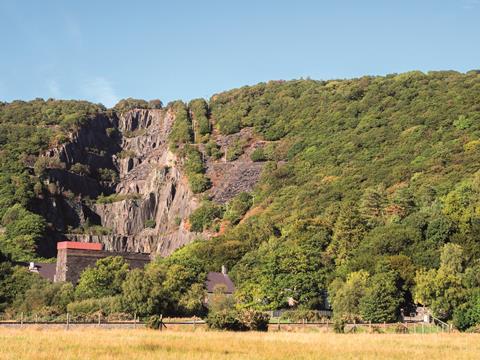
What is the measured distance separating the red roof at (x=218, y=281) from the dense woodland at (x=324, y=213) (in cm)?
281

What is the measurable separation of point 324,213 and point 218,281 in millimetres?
25506

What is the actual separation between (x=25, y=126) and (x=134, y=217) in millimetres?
40656

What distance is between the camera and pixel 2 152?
161750mm

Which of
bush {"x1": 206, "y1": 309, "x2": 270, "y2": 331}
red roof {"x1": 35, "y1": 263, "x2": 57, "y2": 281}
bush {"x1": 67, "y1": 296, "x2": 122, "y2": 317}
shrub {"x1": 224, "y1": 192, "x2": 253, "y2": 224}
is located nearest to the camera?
bush {"x1": 206, "y1": 309, "x2": 270, "y2": 331}

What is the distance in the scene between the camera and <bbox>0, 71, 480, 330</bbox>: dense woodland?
70000 millimetres

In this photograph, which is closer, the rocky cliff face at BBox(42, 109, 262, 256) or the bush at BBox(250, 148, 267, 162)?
the rocky cliff face at BBox(42, 109, 262, 256)

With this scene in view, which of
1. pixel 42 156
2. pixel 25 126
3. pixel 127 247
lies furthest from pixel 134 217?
pixel 25 126

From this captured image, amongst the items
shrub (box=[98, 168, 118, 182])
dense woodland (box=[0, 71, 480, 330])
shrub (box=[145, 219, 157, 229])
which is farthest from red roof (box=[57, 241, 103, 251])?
shrub (box=[98, 168, 118, 182])

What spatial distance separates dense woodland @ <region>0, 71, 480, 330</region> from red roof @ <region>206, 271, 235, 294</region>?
2.81m

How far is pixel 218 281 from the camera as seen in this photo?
9512 centimetres

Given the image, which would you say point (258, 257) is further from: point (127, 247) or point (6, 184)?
point (6, 184)

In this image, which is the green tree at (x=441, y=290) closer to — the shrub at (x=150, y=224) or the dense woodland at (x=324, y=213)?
the dense woodland at (x=324, y=213)

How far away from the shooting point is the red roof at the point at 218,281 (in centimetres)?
9130

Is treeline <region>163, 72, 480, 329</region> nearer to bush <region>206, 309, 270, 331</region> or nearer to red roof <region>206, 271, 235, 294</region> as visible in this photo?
red roof <region>206, 271, 235, 294</region>
